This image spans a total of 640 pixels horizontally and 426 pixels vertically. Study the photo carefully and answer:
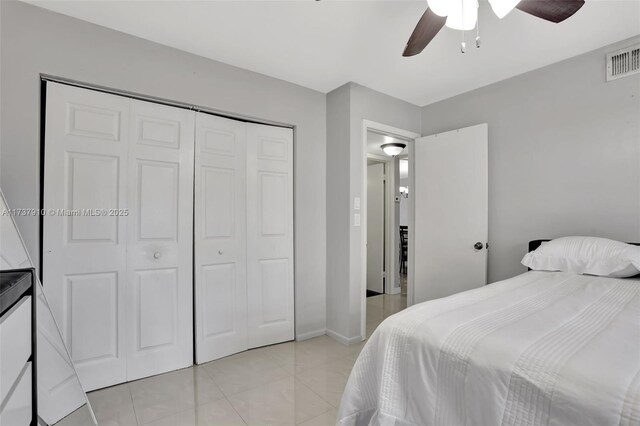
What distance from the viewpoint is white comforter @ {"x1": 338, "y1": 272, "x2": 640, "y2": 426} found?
0.74 metres

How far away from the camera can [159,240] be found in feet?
7.47

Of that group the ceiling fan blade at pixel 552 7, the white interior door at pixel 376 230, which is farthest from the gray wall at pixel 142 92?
the white interior door at pixel 376 230

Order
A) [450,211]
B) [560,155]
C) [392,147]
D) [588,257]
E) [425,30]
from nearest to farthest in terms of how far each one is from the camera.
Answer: [425,30] < [588,257] < [560,155] < [450,211] < [392,147]

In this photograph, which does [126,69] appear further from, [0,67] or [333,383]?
[333,383]

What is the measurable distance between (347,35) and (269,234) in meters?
1.78

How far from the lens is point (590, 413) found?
69cm

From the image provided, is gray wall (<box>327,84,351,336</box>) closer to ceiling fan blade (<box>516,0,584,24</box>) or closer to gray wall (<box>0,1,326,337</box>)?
gray wall (<box>0,1,326,337</box>)

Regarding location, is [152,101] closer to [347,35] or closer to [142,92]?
[142,92]

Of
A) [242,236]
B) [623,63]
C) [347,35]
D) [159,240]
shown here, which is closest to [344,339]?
[242,236]

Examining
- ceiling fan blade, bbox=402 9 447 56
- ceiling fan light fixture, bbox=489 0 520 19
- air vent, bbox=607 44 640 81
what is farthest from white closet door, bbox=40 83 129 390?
air vent, bbox=607 44 640 81

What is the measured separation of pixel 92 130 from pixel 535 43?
130 inches

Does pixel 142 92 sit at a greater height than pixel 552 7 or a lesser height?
lesser

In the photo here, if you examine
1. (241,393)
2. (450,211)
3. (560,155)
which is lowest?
(241,393)

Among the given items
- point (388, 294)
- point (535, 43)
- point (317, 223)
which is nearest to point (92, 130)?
point (317, 223)
